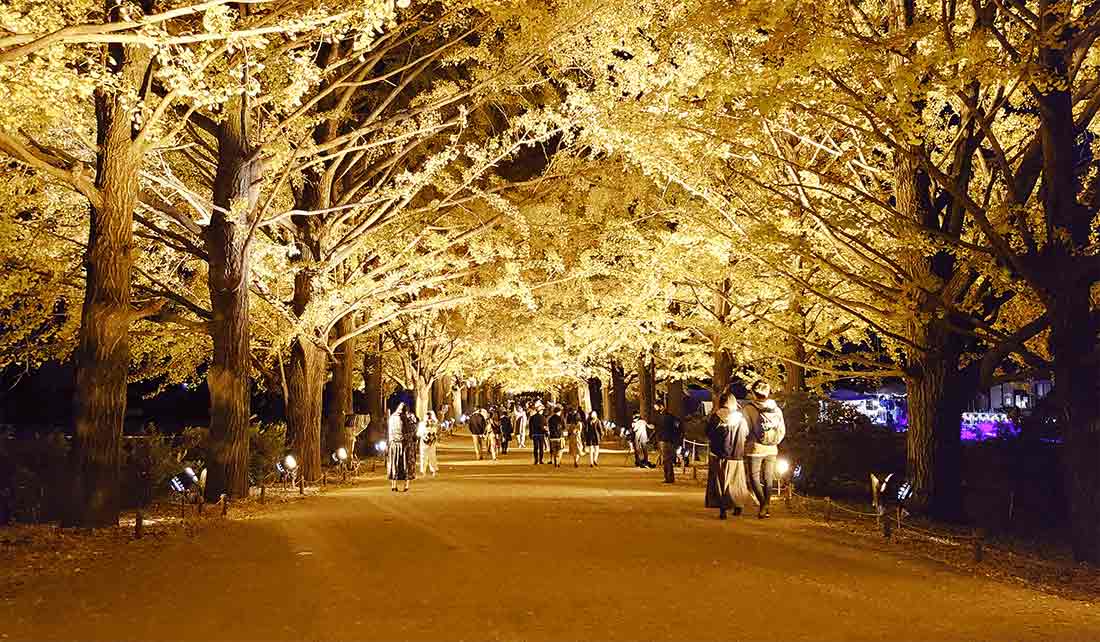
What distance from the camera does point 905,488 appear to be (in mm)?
16047

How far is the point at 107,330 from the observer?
13.9 metres

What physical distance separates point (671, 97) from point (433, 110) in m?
7.34

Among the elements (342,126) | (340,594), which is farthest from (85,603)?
(342,126)

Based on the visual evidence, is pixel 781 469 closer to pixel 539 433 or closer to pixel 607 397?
pixel 539 433

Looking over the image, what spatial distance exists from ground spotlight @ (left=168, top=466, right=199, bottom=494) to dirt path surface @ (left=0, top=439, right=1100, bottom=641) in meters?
2.23

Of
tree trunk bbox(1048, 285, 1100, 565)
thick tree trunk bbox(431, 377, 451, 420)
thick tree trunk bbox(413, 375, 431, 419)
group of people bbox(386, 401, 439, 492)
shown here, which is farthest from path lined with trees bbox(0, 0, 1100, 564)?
thick tree trunk bbox(431, 377, 451, 420)

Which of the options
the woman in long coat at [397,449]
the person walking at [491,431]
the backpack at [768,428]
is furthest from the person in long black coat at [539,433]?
the backpack at [768,428]

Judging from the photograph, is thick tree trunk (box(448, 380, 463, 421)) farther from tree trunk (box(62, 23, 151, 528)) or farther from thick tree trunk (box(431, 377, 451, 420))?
tree trunk (box(62, 23, 151, 528))

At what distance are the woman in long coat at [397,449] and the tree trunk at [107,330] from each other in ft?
24.1

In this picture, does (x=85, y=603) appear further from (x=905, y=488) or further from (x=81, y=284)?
(x=81, y=284)

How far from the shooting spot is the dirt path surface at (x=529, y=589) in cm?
757

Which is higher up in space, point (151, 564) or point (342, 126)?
point (342, 126)

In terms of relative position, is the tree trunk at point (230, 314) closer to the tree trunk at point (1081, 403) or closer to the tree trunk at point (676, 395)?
the tree trunk at point (1081, 403)

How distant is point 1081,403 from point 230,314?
1317 cm
